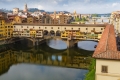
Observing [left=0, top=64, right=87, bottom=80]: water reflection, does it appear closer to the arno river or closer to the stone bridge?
the arno river

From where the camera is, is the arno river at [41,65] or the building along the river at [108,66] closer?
the building along the river at [108,66]

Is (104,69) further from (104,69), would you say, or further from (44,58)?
(44,58)

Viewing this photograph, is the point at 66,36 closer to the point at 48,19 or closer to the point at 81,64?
the point at 81,64

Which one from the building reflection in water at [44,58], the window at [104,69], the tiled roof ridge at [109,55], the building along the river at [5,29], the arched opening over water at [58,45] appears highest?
the building along the river at [5,29]

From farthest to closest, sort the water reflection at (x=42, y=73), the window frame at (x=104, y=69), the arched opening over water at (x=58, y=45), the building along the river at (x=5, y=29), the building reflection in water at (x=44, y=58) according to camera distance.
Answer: the building along the river at (x=5, y=29) < the arched opening over water at (x=58, y=45) < the building reflection in water at (x=44, y=58) < the water reflection at (x=42, y=73) < the window frame at (x=104, y=69)

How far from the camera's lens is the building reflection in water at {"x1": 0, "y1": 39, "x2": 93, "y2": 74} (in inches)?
1074

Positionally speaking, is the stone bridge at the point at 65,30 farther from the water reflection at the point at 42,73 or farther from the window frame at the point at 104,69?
the window frame at the point at 104,69

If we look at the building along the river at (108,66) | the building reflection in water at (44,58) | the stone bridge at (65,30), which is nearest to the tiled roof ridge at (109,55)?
the building along the river at (108,66)

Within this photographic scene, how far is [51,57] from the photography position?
3238 cm

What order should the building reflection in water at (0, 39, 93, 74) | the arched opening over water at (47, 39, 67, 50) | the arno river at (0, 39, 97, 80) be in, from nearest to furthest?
the arno river at (0, 39, 97, 80) → the building reflection in water at (0, 39, 93, 74) → the arched opening over water at (47, 39, 67, 50)

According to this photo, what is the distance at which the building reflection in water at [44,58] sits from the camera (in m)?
27.3

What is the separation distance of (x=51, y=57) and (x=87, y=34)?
10.4 meters

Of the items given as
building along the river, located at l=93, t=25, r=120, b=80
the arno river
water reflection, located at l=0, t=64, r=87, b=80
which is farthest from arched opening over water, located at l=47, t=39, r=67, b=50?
building along the river, located at l=93, t=25, r=120, b=80

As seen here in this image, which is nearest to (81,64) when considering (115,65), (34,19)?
(115,65)
